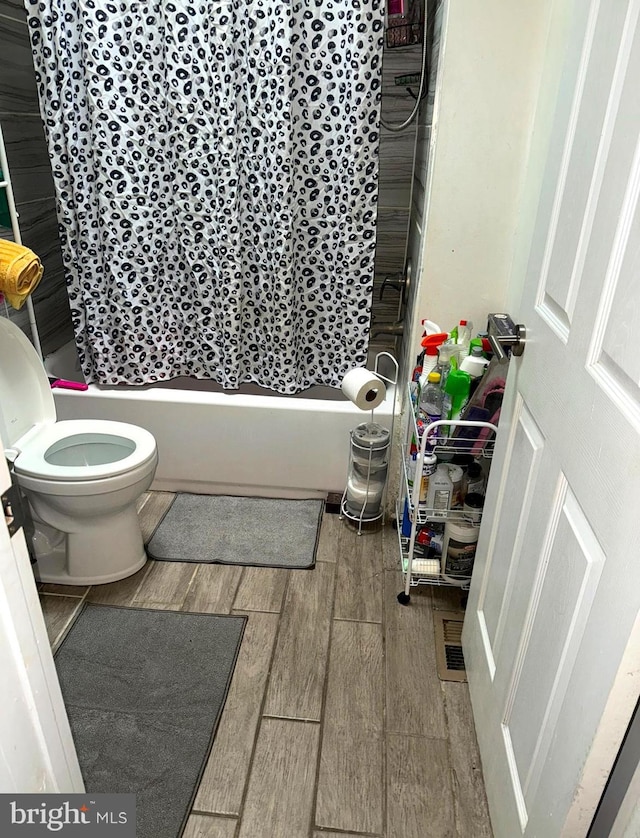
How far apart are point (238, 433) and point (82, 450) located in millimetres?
590

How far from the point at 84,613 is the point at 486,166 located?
184 centimetres

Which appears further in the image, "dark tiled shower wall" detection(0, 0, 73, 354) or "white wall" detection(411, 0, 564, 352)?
"dark tiled shower wall" detection(0, 0, 73, 354)

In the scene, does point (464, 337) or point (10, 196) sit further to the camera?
point (10, 196)

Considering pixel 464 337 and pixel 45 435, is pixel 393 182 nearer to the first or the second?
pixel 464 337

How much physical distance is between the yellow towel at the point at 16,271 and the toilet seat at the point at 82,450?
0.50 meters

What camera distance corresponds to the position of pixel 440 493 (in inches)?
70.2

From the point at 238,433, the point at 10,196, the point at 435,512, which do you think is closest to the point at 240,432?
the point at 238,433

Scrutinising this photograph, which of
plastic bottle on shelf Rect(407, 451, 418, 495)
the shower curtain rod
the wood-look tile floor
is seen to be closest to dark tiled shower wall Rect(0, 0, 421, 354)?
the shower curtain rod

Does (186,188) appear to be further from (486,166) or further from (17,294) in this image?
(486,166)

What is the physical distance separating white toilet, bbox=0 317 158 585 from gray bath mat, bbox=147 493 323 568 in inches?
7.7

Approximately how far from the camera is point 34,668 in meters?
0.93

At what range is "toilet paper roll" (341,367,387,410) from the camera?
6.66 feet

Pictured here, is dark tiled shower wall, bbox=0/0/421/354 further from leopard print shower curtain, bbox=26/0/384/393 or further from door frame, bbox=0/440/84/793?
door frame, bbox=0/440/84/793

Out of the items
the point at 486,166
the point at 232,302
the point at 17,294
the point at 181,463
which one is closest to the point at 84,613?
the point at 181,463
